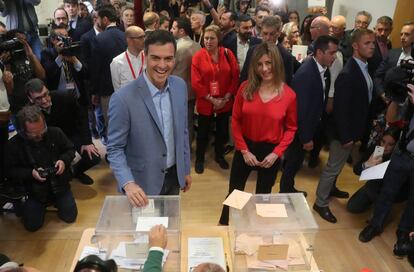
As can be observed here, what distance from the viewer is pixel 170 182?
2186mm

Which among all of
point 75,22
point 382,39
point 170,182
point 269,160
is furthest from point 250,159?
point 75,22

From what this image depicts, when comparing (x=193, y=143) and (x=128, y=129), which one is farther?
(x=193, y=143)

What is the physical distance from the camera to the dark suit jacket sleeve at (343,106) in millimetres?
2641

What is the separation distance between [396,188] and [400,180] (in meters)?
0.08

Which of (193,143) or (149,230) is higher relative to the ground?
(149,230)

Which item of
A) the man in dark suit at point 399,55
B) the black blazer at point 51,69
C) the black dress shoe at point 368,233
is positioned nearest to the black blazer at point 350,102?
the black dress shoe at point 368,233

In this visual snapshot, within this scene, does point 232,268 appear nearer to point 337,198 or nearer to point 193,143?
point 337,198

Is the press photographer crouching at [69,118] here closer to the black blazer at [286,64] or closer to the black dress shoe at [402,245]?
the black blazer at [286,64]

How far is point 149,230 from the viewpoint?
5.19ft

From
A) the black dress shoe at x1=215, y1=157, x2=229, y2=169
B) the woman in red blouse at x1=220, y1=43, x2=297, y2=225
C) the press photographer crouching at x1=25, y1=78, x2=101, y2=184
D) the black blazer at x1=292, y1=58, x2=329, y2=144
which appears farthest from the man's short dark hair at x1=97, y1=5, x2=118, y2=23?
the black blazer at x1=292, y1=58, x2=329, y2=144

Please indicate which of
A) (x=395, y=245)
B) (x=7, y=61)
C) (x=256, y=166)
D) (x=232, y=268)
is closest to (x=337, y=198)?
(x=395, y=245)

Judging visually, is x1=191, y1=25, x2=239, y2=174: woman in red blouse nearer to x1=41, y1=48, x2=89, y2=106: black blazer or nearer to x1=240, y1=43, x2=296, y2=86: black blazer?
x1=240, y1=43, x2=296, y2=86: black blazer

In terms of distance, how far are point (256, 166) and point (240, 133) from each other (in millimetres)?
A: 261

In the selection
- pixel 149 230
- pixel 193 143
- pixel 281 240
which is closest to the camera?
pixel 149 230
